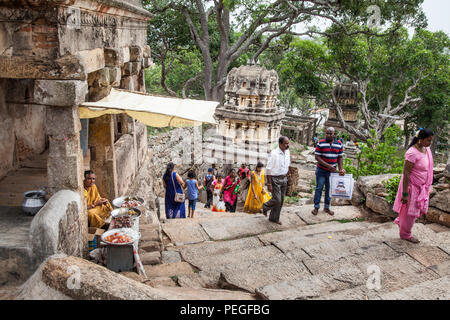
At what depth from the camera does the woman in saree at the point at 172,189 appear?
7.25 m

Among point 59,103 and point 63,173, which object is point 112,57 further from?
point 63,173

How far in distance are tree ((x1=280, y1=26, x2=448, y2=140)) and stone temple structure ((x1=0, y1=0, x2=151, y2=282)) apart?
12.0m

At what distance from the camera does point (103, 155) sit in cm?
608

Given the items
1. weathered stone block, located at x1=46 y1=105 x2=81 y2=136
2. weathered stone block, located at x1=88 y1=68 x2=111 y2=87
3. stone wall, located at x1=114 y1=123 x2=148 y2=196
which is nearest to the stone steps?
stone wall, located at x1=114 y1=123 x2=148 y2=196

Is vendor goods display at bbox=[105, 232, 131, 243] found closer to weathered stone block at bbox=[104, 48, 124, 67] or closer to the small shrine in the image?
weathered stone block at bbox=[104, 48, 124, 67]

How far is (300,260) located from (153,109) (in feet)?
8.69

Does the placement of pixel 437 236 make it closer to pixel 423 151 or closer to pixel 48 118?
pixel 423 151

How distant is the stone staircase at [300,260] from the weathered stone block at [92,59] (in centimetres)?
233

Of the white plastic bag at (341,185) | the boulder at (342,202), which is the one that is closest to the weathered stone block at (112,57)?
the white plastic bag at (341,185)

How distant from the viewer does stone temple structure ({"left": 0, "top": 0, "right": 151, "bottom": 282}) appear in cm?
346

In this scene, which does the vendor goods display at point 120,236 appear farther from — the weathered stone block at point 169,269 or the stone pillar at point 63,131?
the weathered stone block at point 169,269

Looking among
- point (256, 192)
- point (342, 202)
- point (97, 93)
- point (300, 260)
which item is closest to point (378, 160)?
point (342, 202)

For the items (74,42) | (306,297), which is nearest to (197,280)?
(306,297)

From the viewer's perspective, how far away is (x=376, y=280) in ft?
12.0
